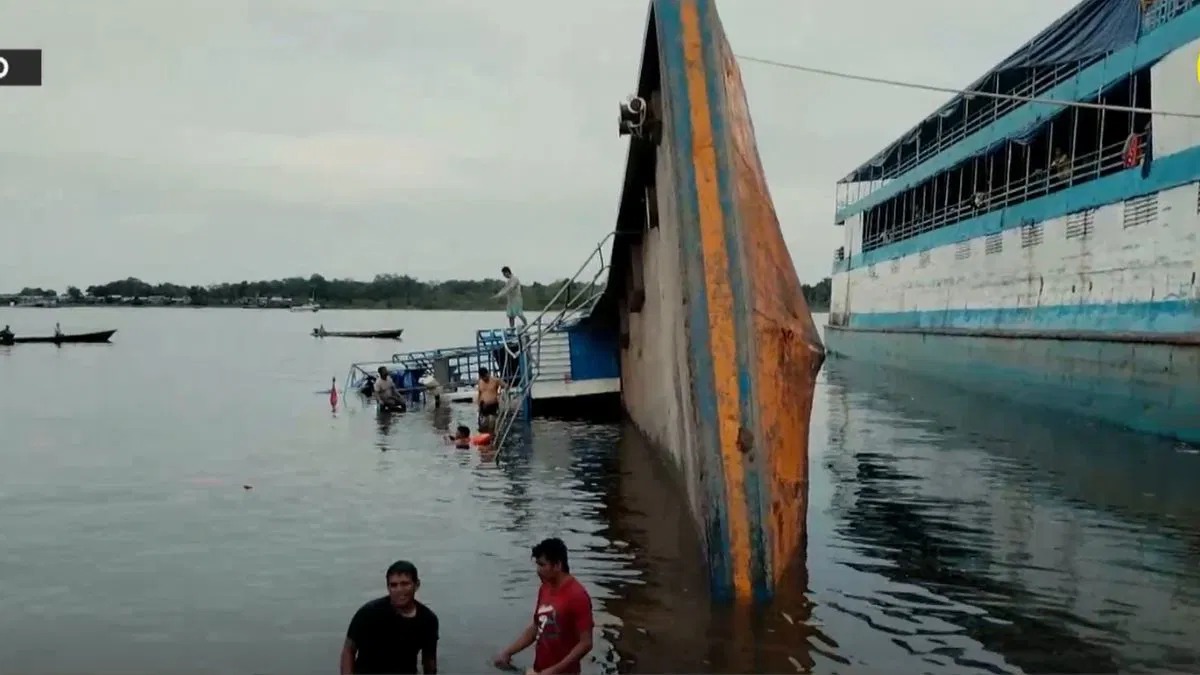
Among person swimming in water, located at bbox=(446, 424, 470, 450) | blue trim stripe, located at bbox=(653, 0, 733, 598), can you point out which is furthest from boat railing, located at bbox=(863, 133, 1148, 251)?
blue trim stripe, located at bbox=(653, 0, 733, 598)

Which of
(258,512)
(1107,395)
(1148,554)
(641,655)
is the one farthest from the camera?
(1107,395)

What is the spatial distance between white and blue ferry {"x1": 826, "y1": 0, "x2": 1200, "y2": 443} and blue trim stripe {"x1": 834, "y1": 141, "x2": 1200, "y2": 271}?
0.04 meters

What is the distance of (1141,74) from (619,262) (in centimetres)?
1051

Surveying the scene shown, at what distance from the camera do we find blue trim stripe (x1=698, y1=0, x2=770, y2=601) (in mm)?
7867

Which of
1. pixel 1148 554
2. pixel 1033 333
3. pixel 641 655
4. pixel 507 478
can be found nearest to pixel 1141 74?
pixel 1033 333

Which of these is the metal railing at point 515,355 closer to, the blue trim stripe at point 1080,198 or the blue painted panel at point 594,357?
the blue painted panel at point 594,357

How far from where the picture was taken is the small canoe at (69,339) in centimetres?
6475

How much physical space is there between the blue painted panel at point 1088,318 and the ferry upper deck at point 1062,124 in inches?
83.6

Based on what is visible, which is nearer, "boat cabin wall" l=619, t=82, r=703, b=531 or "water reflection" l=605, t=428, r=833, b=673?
"water reflection" l=605, t=428, r=833, b=673

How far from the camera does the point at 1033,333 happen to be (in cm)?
2259

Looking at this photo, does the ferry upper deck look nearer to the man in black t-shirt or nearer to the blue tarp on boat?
the blue tarp on boat

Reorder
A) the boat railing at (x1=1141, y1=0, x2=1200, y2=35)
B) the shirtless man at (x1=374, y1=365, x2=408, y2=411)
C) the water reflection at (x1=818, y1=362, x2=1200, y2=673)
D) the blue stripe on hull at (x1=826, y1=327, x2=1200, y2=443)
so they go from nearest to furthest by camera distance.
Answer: the water reflection at (x1=818, y1=362, x2=1200, y2=673), the blue stripe on hull at (x1=826, y1=327, x2=1200, y2=443), the boat railing at (x1=1141, y1=0, x2=1200, y2=35), the shirtless man at (x1=374, y1=365, x2=408, y2=411)

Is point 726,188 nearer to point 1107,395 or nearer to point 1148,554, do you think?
point 1148,554

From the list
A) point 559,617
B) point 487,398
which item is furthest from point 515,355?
point 559,617
